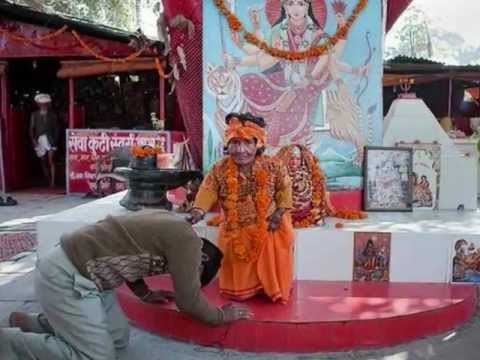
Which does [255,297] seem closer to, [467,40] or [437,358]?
[437,358]

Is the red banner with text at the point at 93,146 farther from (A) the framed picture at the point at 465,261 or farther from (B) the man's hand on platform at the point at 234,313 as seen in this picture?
(B) the man's hand on platform at the point at 234,313

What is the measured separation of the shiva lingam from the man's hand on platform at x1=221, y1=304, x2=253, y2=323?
144 cm

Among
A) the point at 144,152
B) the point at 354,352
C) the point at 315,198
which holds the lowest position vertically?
the point at 354,352

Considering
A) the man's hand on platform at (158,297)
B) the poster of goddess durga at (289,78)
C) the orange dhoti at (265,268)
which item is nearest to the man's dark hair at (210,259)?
the orange dhoti at (265,268)

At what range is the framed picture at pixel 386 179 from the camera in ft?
17.2

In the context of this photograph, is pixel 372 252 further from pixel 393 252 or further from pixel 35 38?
pixel 35 38

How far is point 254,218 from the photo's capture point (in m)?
3.79

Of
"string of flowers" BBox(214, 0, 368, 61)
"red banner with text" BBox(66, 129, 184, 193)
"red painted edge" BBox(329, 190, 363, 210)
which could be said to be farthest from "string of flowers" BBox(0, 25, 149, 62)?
"red painted edge" BBox(329, 190, 363, 210)

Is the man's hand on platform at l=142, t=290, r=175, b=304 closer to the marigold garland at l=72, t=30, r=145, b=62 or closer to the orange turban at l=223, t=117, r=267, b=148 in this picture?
the orange turban at l=223, t=117, r=267, b=148

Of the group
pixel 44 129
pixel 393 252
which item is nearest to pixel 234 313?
pixel 393 252

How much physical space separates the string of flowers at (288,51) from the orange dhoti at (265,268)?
5.96 ft

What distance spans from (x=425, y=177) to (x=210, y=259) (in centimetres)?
254

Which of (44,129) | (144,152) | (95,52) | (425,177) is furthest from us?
(44,129)

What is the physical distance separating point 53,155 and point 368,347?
961cm
